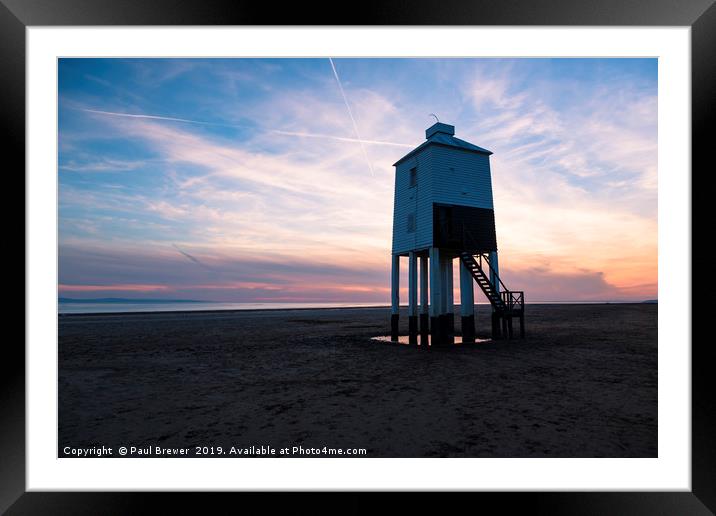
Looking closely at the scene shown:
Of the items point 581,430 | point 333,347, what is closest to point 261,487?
point 581,430

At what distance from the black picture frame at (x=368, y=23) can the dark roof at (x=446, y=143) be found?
14.7 m

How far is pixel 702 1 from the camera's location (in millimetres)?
3934

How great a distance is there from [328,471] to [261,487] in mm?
720

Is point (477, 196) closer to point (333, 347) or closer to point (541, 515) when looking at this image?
point (333, 347)

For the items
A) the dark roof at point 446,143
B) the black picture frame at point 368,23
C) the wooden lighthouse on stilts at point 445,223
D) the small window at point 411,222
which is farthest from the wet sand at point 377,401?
the dark roof at point 446,143

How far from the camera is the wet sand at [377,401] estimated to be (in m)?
6.49

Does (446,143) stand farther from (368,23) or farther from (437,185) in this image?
(368,23)

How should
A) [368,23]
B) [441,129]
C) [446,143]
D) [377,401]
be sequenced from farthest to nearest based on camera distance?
[441,129], [446,143], [377,401], [368,23]

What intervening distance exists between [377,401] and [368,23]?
765 cm

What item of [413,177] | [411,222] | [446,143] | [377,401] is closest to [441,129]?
[446,143]

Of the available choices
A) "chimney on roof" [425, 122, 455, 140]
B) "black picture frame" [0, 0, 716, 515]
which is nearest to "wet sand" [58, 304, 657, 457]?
"black picture frame" [0, 0, 716, 515]

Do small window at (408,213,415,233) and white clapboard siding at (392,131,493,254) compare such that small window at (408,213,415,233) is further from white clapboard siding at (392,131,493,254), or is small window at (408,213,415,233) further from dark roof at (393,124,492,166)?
dark roof at (393,124,492,166)

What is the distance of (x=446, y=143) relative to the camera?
60.9 feet

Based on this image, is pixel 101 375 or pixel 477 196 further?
pixel 477 196
